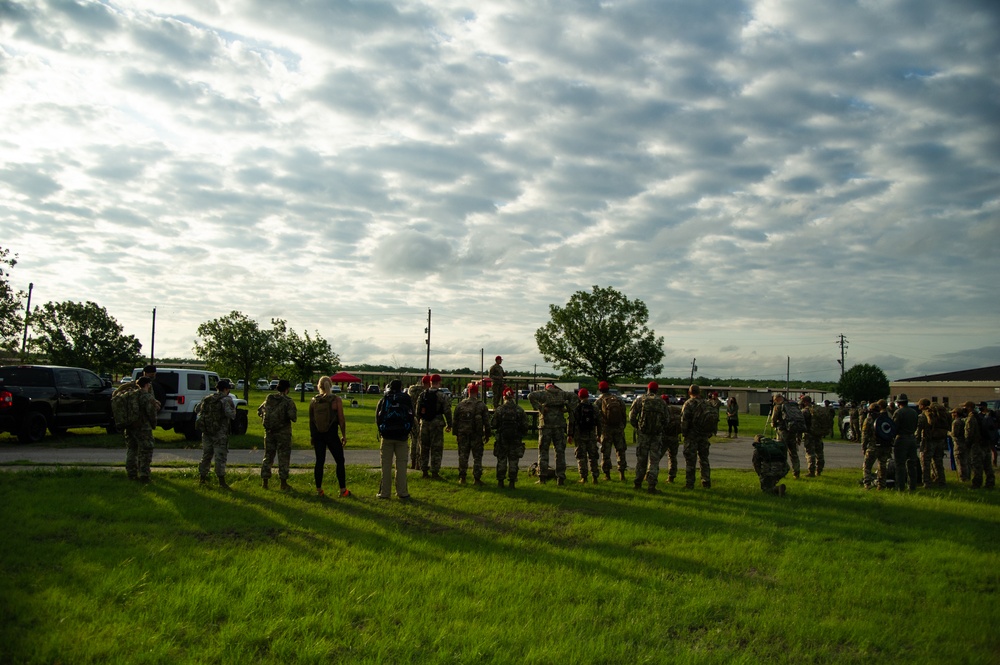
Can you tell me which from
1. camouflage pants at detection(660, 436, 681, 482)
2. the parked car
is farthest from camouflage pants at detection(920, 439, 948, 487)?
the parked car

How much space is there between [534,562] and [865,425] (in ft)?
32.3

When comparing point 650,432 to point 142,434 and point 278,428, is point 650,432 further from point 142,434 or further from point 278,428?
point 142,434

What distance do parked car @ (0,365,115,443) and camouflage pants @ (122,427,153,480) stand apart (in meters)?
7.91

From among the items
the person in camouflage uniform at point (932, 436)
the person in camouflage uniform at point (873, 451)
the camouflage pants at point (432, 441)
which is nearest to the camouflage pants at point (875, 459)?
the person in camouflage uniform at point (873, 451)

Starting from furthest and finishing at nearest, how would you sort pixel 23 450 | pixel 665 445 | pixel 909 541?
1. pixel 23 450
2. pixel 665 445
3. pixel 909 541

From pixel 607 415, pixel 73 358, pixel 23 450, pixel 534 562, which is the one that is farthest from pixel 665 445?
pixel 73 358

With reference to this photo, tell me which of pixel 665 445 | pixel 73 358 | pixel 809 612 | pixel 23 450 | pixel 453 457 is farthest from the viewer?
pixel 73 358

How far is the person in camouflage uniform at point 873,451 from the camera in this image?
13.6 meters

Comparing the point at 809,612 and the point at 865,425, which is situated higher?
the point at 865,425

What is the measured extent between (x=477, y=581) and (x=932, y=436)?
12.5m

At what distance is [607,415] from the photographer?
1367cm

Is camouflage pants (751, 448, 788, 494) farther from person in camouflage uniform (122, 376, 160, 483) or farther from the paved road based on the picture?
person in camouflage uniform (122, 376, 160, 483)

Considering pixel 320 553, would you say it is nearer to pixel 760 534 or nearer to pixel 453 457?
pixel 760 534

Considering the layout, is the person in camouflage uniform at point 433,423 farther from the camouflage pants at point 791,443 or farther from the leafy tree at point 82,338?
the leafy tree at point 82,338
